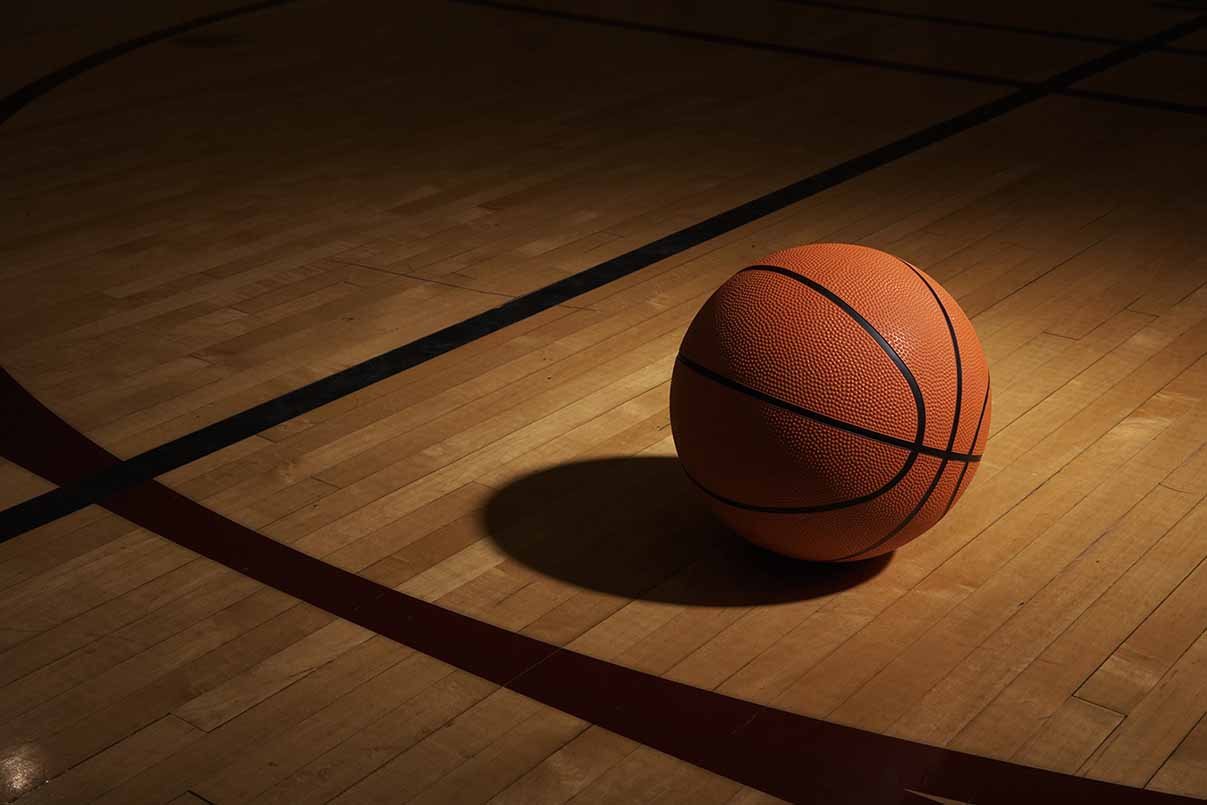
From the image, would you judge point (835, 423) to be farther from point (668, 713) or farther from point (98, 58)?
point (98, 58)

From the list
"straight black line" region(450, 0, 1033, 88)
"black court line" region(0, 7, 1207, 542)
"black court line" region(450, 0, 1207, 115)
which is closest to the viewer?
"black court line" region(0, 7, 1207, 542)

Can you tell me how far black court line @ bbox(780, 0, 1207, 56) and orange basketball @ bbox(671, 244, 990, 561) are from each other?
536 cm

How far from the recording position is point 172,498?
11.4 ft

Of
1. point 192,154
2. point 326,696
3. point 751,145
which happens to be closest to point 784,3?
point 751,145

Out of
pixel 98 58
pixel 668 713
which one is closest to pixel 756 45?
pixel 98 58

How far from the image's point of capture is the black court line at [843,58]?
671cm

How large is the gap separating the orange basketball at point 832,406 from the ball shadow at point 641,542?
111mm

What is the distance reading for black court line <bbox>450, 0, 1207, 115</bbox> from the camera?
671cm

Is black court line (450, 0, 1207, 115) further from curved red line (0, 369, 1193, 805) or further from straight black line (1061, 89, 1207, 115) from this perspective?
curved red line (0, 369, 1193, 805)

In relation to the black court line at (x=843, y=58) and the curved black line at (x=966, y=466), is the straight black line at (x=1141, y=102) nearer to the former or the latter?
the black court line at (x=843, y=58)

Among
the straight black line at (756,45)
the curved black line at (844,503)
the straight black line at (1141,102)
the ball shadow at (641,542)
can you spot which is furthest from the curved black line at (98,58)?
the curved black line at (844,503)

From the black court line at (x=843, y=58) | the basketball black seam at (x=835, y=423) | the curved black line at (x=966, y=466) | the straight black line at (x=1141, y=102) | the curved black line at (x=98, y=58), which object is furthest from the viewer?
the curved black line at (x=98, y=58)

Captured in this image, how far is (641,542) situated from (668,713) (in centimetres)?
65

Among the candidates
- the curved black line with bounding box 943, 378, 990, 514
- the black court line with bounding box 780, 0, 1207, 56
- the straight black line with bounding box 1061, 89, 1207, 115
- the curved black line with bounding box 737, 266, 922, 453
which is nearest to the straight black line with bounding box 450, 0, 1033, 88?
the straight black line with bounding box 1061, 89, 1207, 115
